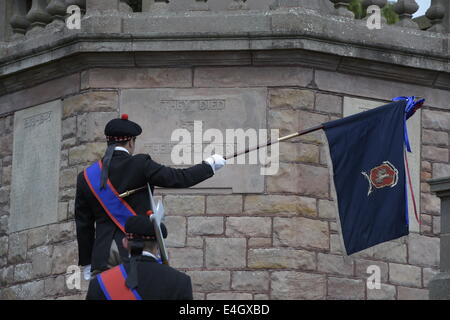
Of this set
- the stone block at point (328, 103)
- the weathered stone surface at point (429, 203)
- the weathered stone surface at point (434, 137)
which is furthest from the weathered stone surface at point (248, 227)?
the weathered stone surface at point (434, 137)

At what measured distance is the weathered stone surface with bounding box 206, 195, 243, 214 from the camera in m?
13.0

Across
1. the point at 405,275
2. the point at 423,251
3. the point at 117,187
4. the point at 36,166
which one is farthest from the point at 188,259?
the point at 117,187

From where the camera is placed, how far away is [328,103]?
13.4m

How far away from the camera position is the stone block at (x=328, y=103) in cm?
1334

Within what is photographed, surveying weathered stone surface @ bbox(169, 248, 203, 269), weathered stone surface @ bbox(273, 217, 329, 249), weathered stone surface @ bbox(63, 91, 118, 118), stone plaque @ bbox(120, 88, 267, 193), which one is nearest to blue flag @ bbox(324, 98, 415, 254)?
weathered stone surface @ bbox(273, 217, 329, 249)

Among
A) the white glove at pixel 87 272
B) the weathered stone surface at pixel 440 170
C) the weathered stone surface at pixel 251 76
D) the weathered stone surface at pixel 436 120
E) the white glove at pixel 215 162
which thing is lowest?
the white glove at pixel 87 272

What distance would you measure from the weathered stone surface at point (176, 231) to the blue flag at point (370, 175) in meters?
1.64

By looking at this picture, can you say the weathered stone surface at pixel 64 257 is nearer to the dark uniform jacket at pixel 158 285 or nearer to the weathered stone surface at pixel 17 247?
the weathered stone surface at pixel 17 247

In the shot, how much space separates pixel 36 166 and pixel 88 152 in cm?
74

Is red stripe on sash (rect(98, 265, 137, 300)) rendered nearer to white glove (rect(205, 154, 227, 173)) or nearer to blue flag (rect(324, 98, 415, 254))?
white glove (rect(205, 154, 227, 173))

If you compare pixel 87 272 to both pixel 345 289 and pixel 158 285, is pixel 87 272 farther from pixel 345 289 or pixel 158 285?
pixel 345 289

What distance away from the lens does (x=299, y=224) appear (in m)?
13.0

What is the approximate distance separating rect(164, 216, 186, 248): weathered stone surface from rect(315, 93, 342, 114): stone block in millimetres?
1559

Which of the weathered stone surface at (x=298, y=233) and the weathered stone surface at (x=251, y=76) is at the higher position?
the weathered stone surface at (x=251, y=76)
